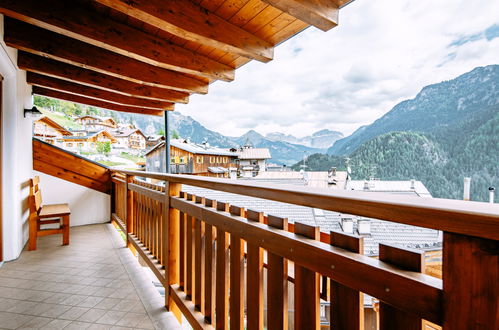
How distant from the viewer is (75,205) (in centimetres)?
483

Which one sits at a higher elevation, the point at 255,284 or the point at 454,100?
the point at 454,100

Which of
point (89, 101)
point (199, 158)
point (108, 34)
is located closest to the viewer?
point (108, 34)

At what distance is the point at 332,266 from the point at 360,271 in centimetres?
9

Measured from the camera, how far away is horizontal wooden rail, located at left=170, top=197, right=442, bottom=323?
527 millimetres

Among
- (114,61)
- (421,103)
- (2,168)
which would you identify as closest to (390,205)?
(114,61)

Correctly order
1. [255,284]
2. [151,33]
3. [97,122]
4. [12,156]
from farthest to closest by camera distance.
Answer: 1. [97,122]
2. [12,156]
3. [151,33]
4. [255,284]

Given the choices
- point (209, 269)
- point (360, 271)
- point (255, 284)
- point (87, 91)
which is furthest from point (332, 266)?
point (87, 91)

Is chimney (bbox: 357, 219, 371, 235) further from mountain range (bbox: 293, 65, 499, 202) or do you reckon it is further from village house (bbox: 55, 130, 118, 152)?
village house (bbox: 55, 130, 118, 152)

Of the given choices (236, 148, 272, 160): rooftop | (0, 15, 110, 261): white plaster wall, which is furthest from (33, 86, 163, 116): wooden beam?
(236, 148, 272, 160): rooftop

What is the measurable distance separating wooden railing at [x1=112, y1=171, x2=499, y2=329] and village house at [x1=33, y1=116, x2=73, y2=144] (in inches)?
214

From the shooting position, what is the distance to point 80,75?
11.3 feet

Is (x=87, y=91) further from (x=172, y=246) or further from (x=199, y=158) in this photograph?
(x=199, y=158)

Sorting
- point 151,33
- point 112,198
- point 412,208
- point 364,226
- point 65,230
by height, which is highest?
point 151,33

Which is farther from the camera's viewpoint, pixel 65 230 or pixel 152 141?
pixel 152 141
